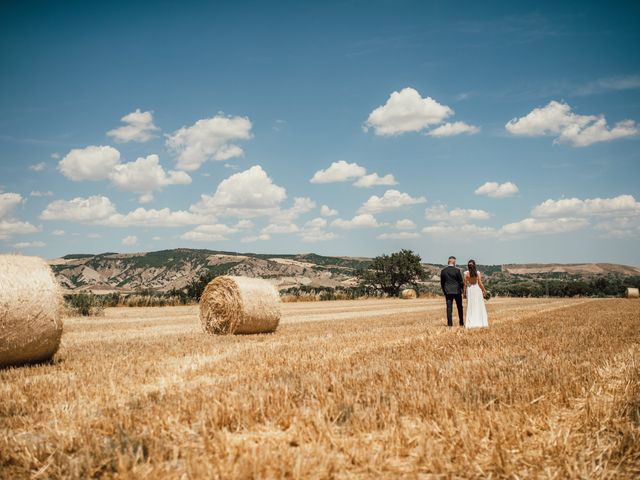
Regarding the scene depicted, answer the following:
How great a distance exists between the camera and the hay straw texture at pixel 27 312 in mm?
7770

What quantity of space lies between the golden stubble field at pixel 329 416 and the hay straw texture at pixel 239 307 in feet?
16.4

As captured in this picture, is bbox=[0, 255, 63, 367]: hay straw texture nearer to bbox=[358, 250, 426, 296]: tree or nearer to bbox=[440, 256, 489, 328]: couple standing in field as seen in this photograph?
bbox=[440, 256, 489, 328]: couple standing in field

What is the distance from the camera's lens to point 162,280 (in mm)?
103750

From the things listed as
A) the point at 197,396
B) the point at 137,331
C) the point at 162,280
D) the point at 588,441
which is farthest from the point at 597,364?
the point at 162,280

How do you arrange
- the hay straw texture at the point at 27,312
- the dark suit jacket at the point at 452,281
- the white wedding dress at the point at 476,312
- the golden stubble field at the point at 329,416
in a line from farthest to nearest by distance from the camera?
the dark suit jacket at the point at 452,281
the white wedding dress at the point at 476,312
the hay straw texture at the point at 27,312
the golden stubble field at the point at 329,416

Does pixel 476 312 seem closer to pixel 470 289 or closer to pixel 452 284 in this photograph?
pixel 470 289

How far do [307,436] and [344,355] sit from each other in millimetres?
4457

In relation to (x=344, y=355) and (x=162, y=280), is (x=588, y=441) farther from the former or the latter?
(x=162, y=280)

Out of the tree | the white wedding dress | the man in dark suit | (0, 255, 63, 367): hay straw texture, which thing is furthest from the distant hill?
(0, 255, 63, 367): hay straw texture

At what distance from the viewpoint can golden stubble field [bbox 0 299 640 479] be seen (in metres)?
3.50

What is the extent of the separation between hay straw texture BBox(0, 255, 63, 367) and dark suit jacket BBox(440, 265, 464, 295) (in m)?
10.7

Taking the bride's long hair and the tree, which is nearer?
the bride's long hair

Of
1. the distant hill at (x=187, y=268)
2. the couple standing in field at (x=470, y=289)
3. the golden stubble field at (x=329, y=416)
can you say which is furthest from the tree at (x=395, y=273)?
the distant hill at (x=187, y=268)

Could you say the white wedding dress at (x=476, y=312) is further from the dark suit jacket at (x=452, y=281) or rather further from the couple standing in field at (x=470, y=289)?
the dark suit jacket at (x=452, y=281)
